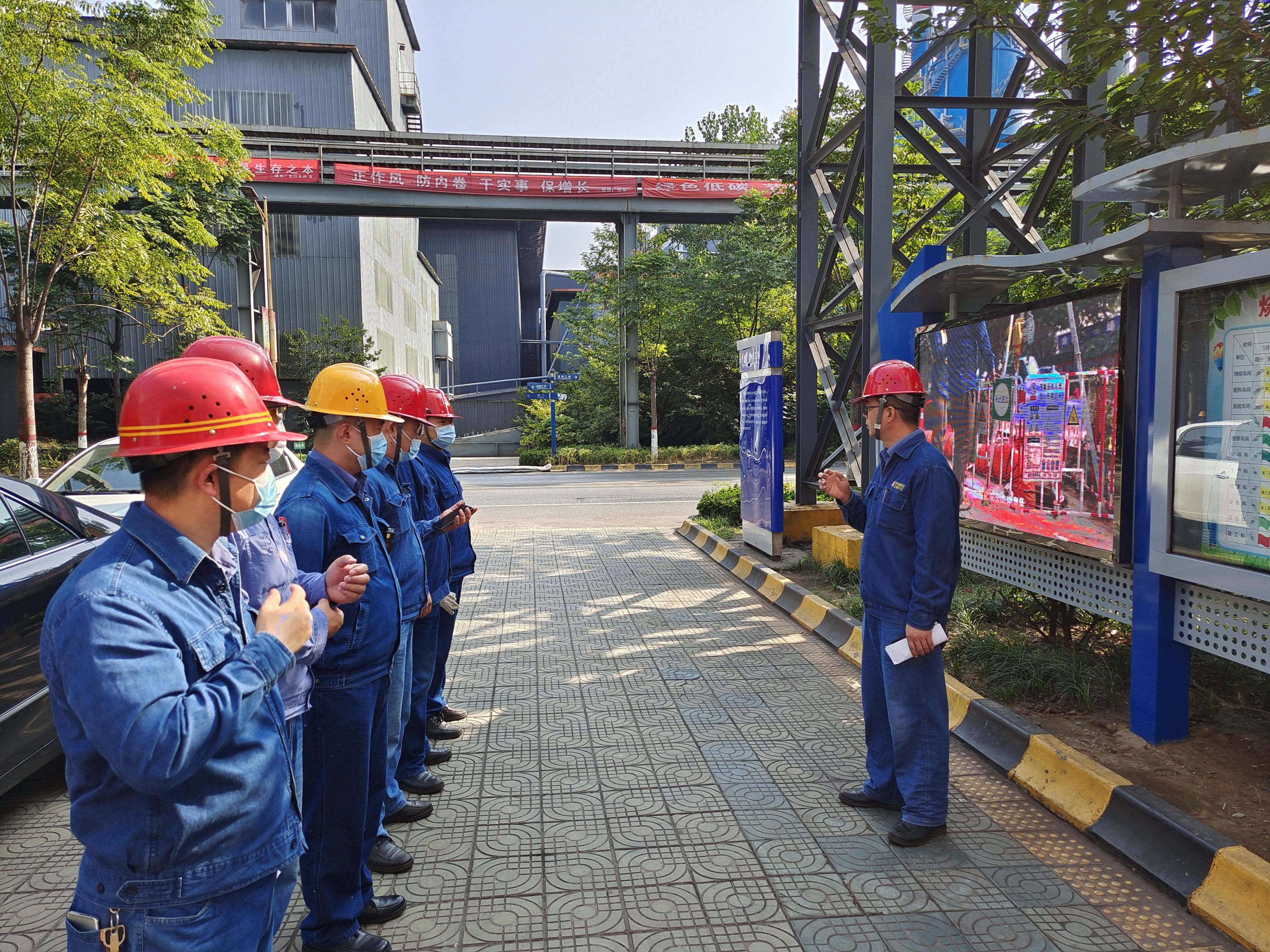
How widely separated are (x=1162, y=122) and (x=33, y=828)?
8499 millimetres

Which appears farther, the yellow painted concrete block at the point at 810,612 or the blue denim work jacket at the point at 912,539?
the yellow painted concrete block at the point at 810,612

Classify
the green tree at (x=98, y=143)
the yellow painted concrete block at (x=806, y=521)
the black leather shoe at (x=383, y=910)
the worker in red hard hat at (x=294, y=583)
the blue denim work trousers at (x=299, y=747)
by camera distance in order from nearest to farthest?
the worker in red hard hat at (x=294, y=583) → the blue denim work trousers at (x=299, y=747) → the black leather shoe at (x=383, y=910) → the yellow painted concrete block at (x=806, y=521) → the green tree at (x=98, y=143)

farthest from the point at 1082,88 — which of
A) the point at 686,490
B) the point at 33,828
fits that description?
the point at 686,490

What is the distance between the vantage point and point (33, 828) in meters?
3.92

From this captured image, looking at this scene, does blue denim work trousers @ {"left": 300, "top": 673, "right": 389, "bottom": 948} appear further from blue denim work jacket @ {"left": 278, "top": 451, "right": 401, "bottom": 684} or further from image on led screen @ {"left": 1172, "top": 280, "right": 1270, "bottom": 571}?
image on led screen @ {"left": 1172, "top": 280, "right": 1270, "bottom": 571}

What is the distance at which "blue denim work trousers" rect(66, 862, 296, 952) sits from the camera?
1719mm

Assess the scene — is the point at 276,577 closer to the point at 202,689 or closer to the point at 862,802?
the point at 202,689

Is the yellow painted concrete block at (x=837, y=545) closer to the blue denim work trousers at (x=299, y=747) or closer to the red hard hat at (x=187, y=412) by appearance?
the blue denim work trousers at (x=299, y=747)

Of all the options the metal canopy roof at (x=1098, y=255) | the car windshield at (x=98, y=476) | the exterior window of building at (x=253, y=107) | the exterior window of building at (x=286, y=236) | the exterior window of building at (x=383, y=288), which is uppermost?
the exterior window of building at (x=253, y=107)

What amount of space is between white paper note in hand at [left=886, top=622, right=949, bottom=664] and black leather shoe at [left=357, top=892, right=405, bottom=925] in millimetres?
2208

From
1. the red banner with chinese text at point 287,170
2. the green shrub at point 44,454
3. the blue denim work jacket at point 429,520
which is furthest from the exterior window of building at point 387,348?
the blue denim work jacket at point 429,520

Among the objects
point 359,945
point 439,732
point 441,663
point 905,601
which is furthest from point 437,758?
point 905,601

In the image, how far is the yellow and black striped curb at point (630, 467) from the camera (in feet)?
87.4

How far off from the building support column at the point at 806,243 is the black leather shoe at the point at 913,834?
21.6 feet
